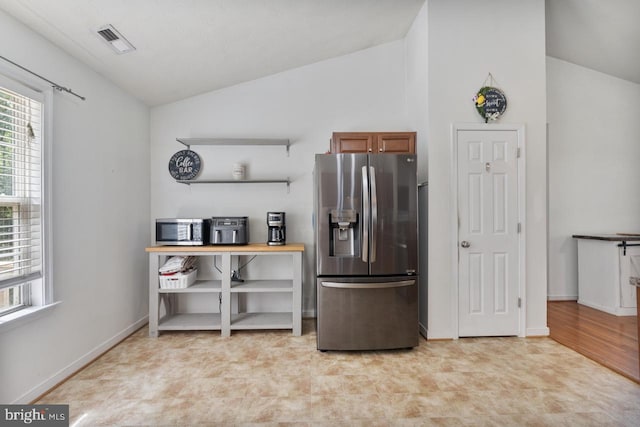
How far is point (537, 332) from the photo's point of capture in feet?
9.54

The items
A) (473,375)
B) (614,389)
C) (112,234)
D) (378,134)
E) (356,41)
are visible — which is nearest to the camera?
(614,389)

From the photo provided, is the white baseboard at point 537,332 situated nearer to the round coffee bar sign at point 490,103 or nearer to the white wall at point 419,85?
the white wall at point 419,85

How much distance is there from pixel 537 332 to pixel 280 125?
11.0ft

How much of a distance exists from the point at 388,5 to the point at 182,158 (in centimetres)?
265

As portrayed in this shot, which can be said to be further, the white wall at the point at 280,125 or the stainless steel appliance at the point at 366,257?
the white wall at the point at 280,125

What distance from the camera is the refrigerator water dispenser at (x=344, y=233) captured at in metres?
2.60

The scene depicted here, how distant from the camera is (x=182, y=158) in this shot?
3.54 metres

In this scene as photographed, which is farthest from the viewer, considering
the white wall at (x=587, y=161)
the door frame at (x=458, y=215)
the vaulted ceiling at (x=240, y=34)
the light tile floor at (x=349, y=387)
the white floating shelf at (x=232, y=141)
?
the white wall at (x=587, y=161)

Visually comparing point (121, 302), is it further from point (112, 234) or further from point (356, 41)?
point (356, 41)

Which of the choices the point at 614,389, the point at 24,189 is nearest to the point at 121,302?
the point at 24,189

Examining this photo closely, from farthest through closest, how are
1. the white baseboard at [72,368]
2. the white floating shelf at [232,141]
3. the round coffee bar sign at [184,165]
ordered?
the round coffee bar sign at [184,165], the white floating shelf at [232,141], the white baseboard at [72,368]

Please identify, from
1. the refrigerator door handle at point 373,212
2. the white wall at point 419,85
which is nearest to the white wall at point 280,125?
the white wall at point 419,85

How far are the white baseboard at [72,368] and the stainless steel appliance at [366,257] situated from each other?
6.09ft

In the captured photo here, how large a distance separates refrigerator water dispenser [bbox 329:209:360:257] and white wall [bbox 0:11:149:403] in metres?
1.98
